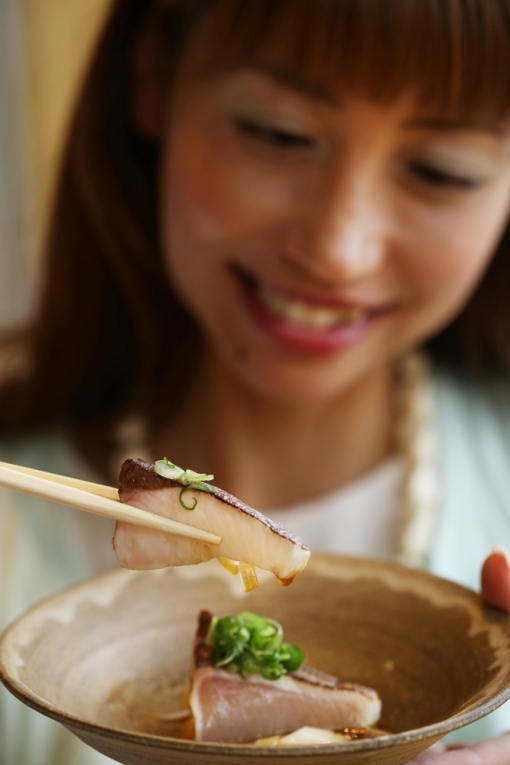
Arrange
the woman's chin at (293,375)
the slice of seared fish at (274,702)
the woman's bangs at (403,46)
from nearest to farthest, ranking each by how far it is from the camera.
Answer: the slice of seared fish at (274,702)
the woman's bangs at (403,46)
the woman's chin at (293,375)

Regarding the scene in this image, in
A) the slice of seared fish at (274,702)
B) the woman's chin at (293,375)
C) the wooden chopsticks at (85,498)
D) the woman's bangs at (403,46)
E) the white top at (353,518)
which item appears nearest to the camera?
the wooden chopsticks at (85,498)

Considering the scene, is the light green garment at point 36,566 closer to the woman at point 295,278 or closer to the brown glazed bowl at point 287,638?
the woman at point 295,278

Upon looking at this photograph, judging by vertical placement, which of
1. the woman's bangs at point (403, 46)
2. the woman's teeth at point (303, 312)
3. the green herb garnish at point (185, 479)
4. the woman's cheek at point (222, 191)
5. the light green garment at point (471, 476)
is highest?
the woman's bangs at point (403, 46)

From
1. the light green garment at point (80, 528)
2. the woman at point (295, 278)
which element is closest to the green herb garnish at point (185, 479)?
the woman at point (295, 278)

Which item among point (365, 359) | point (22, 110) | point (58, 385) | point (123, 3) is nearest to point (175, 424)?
point (58, 385)

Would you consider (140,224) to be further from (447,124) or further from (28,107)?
(28,107)

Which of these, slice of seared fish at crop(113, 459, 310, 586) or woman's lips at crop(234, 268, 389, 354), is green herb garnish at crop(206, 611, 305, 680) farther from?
woman's lips at crop(234, 268, 389, 354)

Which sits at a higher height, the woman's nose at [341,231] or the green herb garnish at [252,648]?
the woman's nose at [341,231]

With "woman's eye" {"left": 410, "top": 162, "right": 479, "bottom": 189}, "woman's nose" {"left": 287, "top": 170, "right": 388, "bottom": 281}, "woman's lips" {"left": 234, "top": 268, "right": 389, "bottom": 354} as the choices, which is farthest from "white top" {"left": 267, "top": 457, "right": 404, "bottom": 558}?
"woman's eye" {"left": 410, "top": 162, "right": 479, "bottom": 189}
